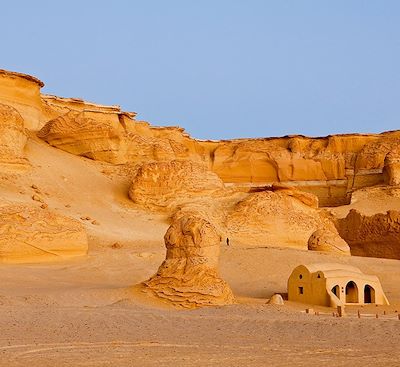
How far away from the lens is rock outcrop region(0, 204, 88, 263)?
21047mm

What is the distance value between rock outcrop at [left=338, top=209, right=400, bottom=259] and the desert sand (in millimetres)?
67

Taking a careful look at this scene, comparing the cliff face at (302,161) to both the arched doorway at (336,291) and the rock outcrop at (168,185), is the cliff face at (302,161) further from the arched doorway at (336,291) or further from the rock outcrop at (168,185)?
the arched doorway at (336,291)

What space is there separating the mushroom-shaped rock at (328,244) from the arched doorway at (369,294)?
4.67 metres

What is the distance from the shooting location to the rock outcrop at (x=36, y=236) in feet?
69.1

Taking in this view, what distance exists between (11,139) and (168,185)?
6.89m

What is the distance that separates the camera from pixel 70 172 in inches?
1319

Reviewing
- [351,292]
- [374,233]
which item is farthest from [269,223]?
[351,292]

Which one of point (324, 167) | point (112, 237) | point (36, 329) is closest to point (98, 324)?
point (36, 329)

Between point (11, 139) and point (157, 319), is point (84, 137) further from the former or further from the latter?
point (157, 319)

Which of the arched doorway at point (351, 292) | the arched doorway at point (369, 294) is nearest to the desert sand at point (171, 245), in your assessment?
the arched doorway at point (369, 294)

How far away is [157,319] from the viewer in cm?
1227

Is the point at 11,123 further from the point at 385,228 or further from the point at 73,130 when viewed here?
the point at 385,228

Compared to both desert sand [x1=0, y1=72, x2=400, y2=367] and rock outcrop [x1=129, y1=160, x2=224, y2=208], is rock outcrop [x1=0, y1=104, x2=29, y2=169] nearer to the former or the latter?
desert sand [x1=0, y1=72, x2=400, y2=367]

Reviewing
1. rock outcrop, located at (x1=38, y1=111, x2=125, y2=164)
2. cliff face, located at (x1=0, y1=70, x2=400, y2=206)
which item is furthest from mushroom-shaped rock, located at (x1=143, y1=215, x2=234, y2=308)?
cliff face, located at (x1=0, y1=70, x2=400, y2=206)
